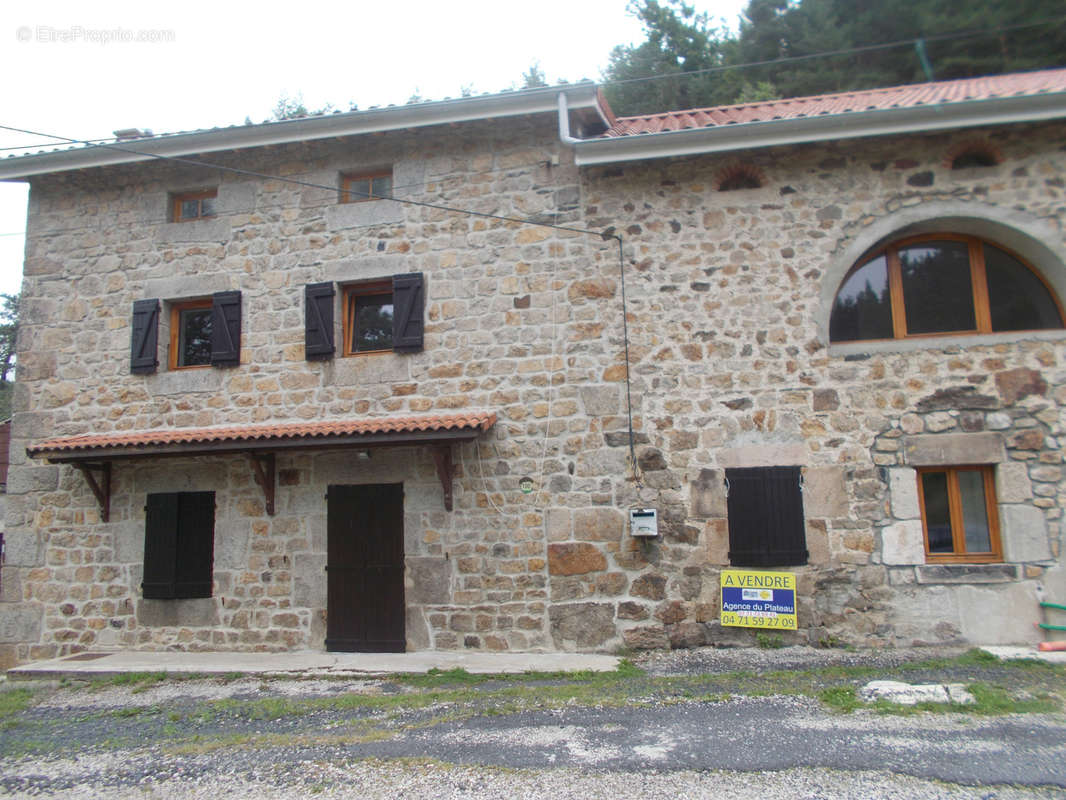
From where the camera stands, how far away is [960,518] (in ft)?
21.2

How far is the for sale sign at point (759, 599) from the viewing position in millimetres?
6402

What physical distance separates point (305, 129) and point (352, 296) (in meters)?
1.75

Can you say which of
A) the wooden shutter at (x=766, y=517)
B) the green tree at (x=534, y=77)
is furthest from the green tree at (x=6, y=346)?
the wooden shutter at (x=766, y=517)

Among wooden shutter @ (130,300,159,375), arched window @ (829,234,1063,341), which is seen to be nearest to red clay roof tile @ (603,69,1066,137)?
arched window @ (829,234,1063,341)

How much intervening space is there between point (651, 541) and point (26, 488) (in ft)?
22.1

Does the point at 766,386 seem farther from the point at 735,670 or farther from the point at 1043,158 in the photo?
the point at 1043,158

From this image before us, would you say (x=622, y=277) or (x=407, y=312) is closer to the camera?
(x=622, y=277)

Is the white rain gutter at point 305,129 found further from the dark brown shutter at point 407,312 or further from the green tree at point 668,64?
the green tree at point 668,64

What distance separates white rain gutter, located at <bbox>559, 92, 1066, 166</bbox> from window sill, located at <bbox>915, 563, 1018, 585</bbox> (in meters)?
3.81

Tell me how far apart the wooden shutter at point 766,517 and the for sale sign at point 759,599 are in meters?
0.12

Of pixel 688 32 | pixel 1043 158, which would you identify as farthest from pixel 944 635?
pixel 688 32

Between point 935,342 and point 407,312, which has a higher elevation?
point 407,312

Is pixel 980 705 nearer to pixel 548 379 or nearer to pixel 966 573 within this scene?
pixel 966 573

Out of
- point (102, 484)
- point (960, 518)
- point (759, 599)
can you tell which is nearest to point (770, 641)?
point (759, 599)
